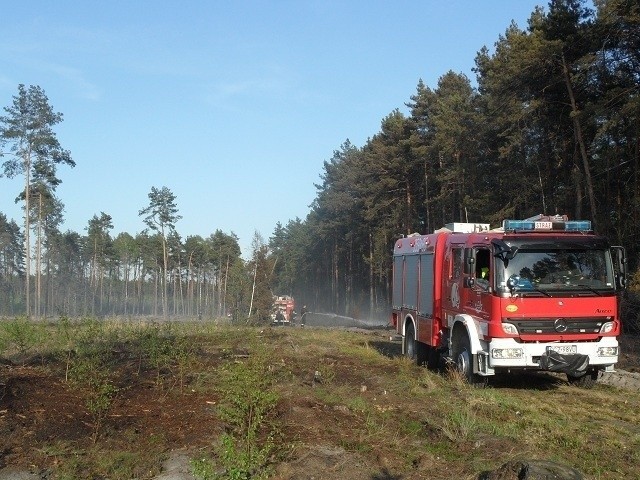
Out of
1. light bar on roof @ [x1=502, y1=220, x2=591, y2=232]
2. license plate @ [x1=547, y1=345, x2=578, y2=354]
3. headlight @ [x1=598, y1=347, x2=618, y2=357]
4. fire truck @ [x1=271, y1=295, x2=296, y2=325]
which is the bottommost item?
fire truck @ [x1=271, y1=295, x2=296, y2=325]

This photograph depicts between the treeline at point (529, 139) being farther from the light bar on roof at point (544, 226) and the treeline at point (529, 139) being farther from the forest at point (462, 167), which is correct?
the light bar on roof at point (544, 226)

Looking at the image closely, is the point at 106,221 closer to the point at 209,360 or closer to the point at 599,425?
the point at 209,360

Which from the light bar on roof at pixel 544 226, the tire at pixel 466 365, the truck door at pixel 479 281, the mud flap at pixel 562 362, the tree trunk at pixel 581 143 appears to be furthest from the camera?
the tree trunk at pixel 581 143

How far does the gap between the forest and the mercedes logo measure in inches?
508

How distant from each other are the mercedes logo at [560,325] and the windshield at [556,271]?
551mm

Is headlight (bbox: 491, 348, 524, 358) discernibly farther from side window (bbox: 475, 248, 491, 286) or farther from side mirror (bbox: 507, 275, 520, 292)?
side window (bbox: 475, 248, 491, 286)

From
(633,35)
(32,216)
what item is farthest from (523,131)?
(32,216)

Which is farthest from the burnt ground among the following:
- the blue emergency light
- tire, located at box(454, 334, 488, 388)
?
the blue emergency light

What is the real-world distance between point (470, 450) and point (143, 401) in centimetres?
482

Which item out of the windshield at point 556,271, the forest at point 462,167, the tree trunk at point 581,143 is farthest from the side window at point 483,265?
the tree trunk at point 581,143

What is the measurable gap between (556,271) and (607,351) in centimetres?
165

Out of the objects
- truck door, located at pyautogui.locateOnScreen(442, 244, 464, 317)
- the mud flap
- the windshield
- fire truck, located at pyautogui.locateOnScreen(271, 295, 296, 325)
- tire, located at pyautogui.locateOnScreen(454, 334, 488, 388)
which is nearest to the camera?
the mud flap

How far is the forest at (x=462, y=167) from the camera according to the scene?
26.8m

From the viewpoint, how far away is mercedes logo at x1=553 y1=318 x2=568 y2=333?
11492 millimetres
